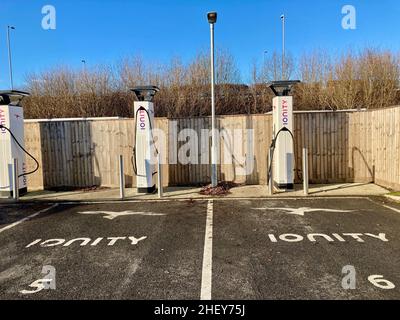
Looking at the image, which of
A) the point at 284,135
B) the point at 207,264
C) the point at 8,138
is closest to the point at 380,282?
the point at 207,264

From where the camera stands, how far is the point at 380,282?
3.40m

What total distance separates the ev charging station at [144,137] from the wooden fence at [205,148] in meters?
1.12

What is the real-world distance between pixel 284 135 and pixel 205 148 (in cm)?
245

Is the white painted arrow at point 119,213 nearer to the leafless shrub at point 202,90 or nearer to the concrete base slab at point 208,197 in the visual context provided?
the concrete base slab at point 208,197

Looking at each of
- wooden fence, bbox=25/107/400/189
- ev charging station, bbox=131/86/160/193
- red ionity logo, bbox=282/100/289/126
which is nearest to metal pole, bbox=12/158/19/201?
wooden fence, bbox=25/107/400/189

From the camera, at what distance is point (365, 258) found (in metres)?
4.07

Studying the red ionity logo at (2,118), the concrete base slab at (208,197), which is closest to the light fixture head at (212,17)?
the concrete base slab at (208,197)

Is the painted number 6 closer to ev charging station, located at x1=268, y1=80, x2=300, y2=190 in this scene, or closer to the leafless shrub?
ev charging station, located at x1=268, y1=80, x2=300, y2=190

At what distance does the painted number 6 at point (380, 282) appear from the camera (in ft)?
10.8

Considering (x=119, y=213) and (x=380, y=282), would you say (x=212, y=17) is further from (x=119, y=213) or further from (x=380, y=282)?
(x=380, y=282)

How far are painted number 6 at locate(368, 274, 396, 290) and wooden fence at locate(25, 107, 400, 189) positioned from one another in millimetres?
6090
